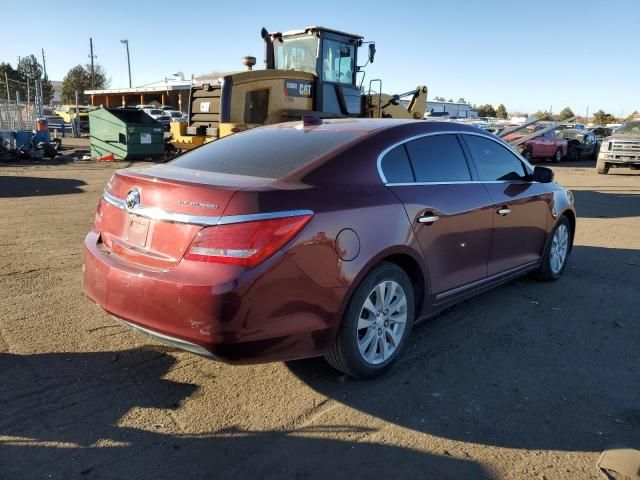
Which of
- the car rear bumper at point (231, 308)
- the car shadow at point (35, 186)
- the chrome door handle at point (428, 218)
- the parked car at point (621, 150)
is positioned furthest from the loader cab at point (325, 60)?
the parked car at point (621, 150)

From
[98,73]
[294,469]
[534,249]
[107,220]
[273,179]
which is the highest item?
[98,73]

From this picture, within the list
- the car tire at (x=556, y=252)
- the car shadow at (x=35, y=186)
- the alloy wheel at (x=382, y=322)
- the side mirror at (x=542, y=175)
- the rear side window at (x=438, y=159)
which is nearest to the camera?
the alloy wheel at (x=382, y=322)

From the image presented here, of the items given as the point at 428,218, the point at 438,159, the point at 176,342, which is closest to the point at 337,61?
the point at 438,159

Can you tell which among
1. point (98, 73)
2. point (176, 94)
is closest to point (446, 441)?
point (176, 94)

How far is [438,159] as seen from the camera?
4266 mm

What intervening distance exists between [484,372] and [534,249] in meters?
2.08

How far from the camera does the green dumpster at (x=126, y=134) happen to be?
63.1 ft

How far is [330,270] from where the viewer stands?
316 centimetres

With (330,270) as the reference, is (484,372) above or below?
below

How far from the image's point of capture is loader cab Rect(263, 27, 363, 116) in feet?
38.9

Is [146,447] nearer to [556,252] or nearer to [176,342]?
[176,342]

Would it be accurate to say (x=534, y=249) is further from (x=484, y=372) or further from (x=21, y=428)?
(x=21, y=428)

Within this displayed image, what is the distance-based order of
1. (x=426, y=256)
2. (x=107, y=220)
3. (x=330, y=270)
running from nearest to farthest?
(x=330, y=270), (x=107, y=220), (x=426, y=256)

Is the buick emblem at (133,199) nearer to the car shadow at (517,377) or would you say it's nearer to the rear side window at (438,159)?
the car shadow at (517,377)
